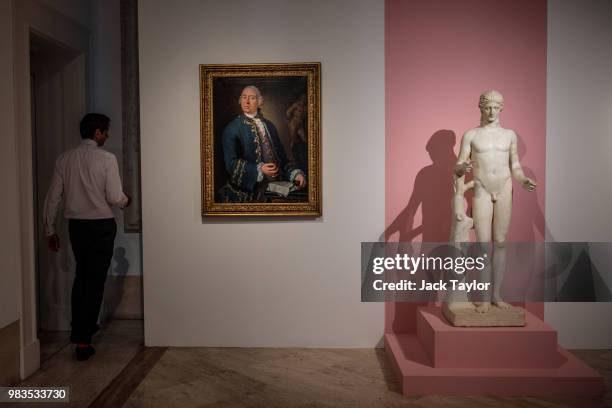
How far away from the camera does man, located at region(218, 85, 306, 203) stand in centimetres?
453

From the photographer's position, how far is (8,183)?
3771 mm

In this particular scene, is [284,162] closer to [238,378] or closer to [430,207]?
[430,207]

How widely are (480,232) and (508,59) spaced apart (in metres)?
1.63

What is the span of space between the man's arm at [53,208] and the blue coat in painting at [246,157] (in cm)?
129

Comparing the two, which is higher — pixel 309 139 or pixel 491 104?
pixel 491 104

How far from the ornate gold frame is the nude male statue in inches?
48.7

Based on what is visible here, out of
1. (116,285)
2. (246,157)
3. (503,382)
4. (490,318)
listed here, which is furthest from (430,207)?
(116,285)

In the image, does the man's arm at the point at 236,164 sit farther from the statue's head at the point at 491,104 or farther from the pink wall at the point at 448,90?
the statue's head at the point at 491,104

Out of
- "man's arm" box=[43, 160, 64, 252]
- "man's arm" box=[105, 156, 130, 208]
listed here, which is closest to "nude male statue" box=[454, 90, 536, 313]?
"man's arm" box=[105, 156, 130, 208]

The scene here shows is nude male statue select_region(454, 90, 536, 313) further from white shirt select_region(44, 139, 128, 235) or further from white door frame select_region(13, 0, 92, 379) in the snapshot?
white door frame select_region(13, 0, 92, 379)

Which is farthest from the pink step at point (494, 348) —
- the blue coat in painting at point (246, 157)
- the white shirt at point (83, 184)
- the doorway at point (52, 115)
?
the doorway at point (52, 115)

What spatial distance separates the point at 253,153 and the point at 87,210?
144 cm

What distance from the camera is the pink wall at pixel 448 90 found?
4516 millimetres

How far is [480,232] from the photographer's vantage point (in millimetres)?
3973
